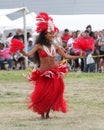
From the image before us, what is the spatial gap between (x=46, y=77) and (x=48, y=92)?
0.82 ft

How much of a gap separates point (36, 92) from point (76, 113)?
896 millimetres

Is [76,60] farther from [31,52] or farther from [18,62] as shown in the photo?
[31,52]

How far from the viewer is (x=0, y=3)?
3925 centimetres

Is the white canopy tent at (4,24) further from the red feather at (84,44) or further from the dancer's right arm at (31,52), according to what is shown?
the dancer's right arm at (31,52)

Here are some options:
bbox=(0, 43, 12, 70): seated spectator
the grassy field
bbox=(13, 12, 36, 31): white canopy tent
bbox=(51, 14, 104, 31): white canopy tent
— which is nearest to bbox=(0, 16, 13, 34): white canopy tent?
bbox=(13, 12, 36, 31): white canopy tent

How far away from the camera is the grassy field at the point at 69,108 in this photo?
9.42 m

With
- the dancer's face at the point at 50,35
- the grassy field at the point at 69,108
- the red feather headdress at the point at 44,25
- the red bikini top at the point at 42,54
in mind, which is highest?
the red feather headdress at the point at 44,25

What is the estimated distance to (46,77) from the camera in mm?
10531

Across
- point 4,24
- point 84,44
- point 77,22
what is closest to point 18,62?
point 4,24

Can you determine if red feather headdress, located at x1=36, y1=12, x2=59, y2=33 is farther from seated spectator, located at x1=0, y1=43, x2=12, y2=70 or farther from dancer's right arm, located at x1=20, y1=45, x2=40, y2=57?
seated spectator, located at x1=0, y1=43, x2=12, y2=70

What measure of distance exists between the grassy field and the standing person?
198mm

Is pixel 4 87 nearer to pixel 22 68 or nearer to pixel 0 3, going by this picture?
pixel 22 68

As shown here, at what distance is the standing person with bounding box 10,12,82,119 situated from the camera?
34.4ft

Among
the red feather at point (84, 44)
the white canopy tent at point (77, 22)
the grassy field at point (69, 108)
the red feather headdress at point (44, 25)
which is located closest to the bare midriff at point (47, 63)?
the red feather headdress at point (44, 25)
